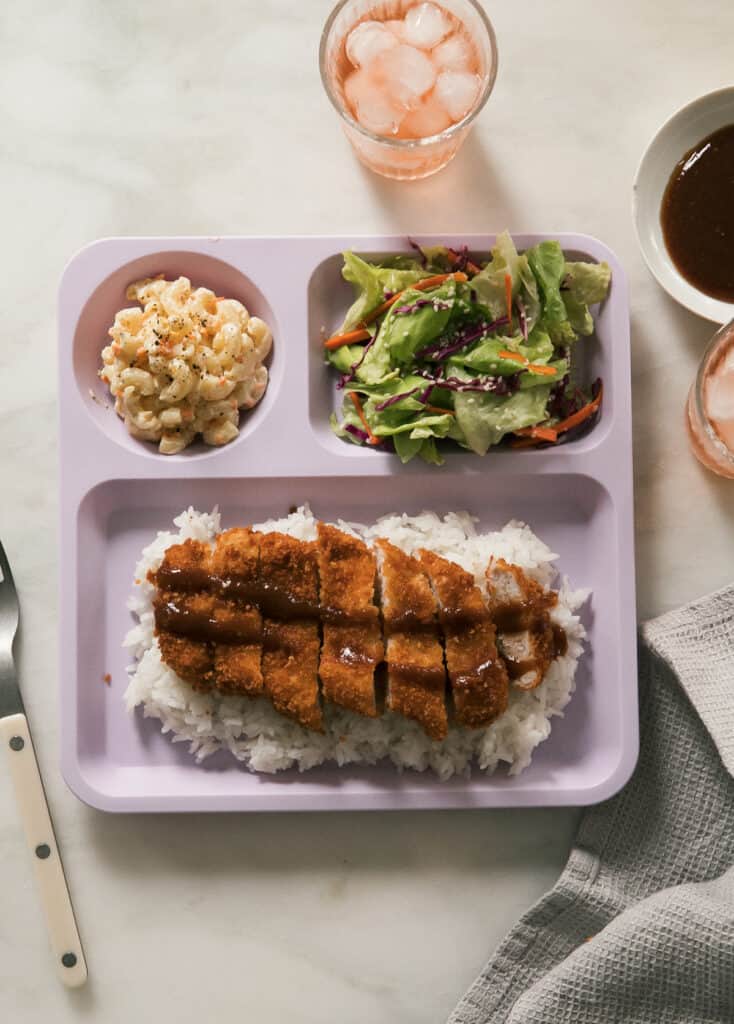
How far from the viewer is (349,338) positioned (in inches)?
125

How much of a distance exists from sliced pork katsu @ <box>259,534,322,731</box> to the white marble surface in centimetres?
61

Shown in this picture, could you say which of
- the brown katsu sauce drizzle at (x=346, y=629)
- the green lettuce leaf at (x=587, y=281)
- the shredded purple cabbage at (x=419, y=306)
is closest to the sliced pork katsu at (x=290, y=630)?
the brown katsu sauce drizzle at (x=346, y=629)

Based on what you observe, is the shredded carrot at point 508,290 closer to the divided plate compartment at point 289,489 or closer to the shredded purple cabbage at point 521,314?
the shredded purple cabbage at point 521,314

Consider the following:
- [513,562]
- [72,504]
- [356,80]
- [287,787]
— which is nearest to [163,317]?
[72,504]

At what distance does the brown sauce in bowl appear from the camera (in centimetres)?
322

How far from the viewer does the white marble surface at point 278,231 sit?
3346 millimetres

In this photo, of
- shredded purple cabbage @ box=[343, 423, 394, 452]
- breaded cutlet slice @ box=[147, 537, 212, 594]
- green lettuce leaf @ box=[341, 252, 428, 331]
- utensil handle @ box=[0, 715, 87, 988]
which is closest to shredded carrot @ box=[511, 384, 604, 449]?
shredded purple cabbage @ box=[343, 423, 394, 452]

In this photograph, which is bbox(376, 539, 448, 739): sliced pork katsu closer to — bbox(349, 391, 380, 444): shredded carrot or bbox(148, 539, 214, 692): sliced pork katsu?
bbox(349, 391, 380, 444): shredded carrot

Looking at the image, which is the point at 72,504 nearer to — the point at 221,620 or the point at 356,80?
the point at 221,620

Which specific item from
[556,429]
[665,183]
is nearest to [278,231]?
[556,429]

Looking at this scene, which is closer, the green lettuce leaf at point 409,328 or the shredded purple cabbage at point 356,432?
the green lettuce leaf at point 409,328

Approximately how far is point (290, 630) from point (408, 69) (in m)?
1.81

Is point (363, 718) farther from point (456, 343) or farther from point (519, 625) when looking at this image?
point (456, 343)

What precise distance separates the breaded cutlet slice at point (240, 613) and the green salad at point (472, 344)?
584 mm
